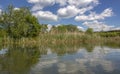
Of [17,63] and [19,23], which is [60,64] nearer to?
[17,63]

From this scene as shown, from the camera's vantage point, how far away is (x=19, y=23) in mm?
28969

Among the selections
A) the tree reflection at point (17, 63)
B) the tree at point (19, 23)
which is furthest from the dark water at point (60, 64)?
the tree at point (19, 23)

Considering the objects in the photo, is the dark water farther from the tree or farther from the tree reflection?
the tree

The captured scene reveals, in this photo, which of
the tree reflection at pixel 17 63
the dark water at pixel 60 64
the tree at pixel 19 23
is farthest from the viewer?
the tree at pixel 19 23

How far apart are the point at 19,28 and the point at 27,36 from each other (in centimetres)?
154

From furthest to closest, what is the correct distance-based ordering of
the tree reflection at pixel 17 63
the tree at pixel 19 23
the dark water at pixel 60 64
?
the tree at pixel 19 23, the tree reflection at pixel 17 63, the dark water at pixel 60 64

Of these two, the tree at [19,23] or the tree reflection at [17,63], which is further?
the tree at [19,23]

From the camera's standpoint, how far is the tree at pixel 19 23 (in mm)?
28491

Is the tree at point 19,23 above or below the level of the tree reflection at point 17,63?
above

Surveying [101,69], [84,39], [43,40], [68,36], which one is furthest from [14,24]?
[101,69]

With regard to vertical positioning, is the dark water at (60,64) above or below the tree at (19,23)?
below

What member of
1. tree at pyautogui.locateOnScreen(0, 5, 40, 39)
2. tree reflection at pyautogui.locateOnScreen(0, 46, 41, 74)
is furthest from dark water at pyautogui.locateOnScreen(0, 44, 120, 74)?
tree at pyautogui.locateOnScreen(0, 5, 40, 39)

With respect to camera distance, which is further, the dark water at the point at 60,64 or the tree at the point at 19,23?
the tree at the point at 19,23

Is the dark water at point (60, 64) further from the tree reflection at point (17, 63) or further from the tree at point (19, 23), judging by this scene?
the tree at point (19, 23)
